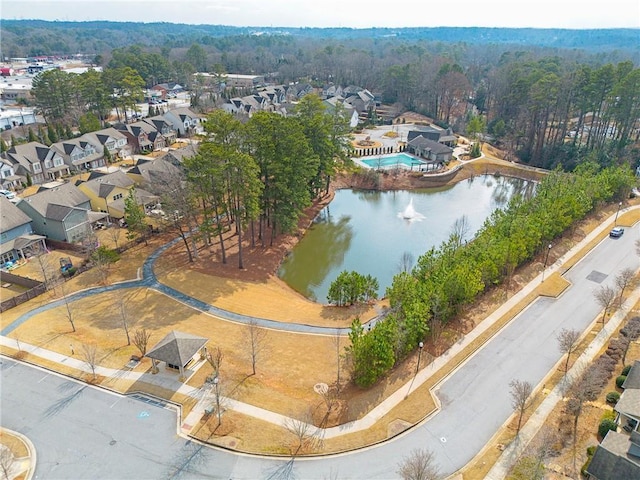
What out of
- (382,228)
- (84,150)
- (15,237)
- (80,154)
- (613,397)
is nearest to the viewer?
(613,397)

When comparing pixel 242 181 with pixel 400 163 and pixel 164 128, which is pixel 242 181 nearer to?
pixel 400 163

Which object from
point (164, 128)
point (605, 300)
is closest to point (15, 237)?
point (164, 128)

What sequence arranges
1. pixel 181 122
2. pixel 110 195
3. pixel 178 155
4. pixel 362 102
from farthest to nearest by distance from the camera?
pixel 362 102 < pixel 181 122 < pixel 178 155 < pixel 110 195

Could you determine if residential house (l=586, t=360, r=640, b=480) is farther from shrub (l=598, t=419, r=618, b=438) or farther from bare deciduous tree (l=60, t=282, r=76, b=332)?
bare deciduous tree (l=60, t=282, r=76, b=332)

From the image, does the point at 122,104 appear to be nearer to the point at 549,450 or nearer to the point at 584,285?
the point at 584,285

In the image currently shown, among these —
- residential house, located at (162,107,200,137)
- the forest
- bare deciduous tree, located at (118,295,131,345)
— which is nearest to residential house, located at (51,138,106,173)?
residential house, located at (162,107,200,137)

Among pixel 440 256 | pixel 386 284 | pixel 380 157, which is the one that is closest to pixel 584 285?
pixel 440 256

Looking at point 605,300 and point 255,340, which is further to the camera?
point 605,300
